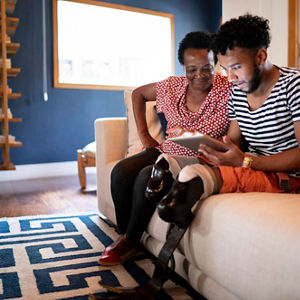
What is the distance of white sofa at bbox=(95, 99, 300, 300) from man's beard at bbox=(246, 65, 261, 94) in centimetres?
36

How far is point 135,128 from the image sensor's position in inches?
80.4

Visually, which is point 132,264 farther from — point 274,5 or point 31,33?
point 31,33

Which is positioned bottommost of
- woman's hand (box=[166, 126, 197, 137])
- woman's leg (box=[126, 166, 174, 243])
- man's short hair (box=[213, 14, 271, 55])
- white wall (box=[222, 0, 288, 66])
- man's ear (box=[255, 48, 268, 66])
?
woman's leg (box=[126, 166, 174, 243])

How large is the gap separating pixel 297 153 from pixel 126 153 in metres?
1.11

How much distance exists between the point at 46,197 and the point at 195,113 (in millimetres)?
1856

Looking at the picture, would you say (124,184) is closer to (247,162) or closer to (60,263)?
(60,263)

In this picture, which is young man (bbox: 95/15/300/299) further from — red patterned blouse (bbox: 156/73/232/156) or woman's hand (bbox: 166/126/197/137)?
red patterned blouse (bbox: 156/73/232/156)

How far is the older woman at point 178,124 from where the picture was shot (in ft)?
4.74

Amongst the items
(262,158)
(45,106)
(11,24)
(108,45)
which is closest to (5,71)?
(11,24)

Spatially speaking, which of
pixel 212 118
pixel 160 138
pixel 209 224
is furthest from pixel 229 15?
pixel 209 224

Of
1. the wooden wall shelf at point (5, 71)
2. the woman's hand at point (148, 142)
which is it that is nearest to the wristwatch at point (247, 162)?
the woman's hand at point (148, 142)

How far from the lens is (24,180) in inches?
156

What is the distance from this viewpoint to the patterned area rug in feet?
4.15

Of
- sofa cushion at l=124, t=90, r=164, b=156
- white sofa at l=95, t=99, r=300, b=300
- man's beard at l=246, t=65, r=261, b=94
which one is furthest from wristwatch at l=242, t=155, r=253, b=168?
sofa cushion at l=124, t=90, r=164, b=156
